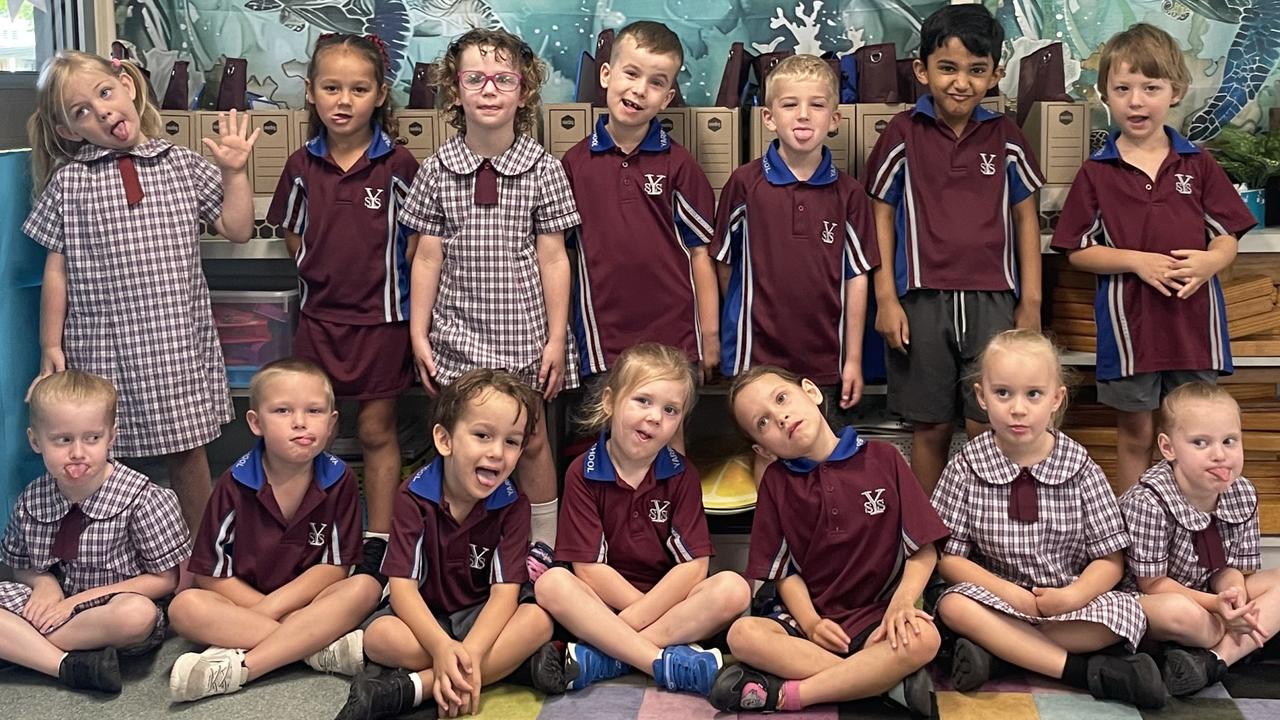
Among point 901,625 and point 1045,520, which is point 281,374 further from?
point 1045,520

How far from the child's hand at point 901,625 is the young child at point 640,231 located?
0.82 metres

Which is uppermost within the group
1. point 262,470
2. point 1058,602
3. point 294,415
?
point 294,415

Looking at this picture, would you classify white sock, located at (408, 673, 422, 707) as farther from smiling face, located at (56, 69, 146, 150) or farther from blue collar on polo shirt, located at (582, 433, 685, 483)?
smiling face, located at (56, 69, 146, 150)

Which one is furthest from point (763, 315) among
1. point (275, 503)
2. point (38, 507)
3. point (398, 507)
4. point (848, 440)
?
point (38, 507)

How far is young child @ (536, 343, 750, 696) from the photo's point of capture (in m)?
2.56

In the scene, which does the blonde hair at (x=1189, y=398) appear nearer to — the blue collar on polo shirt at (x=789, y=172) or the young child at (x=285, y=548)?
the blue collar on polo shirt at (x=789, y=172)

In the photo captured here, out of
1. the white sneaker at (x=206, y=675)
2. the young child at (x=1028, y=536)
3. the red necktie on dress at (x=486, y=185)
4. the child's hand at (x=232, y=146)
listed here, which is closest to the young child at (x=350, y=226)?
the child's hand at (x=232, y=146)

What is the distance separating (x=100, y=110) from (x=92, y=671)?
3.95 feet

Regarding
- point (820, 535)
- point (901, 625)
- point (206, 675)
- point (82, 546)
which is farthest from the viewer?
point (82, 546)

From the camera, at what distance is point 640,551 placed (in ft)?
8.90

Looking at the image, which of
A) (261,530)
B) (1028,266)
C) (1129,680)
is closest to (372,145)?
(261,530)

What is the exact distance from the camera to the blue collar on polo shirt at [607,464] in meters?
2.71

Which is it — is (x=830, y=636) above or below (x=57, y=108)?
below

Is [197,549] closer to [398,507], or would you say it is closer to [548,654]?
[398,507]
